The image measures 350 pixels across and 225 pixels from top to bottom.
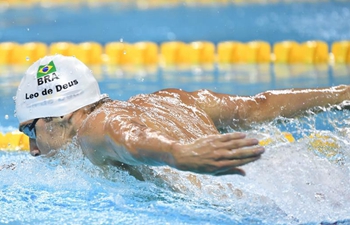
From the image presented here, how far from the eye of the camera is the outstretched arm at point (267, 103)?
3.20 meters

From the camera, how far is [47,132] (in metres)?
2.71

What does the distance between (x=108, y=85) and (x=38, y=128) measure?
410cm

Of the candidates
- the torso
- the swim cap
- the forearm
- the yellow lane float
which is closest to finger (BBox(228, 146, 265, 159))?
the torso

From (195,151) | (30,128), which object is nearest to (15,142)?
(30,128)

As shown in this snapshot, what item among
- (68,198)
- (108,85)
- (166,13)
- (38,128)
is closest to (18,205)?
(68,198)

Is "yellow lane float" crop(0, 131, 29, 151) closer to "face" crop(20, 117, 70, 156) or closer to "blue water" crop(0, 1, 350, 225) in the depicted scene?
"blue water" crop(0, 1, 350, 225)

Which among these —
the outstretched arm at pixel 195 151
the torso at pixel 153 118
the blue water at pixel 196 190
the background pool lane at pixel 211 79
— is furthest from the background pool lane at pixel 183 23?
the outstretched arm at pixel 195 151

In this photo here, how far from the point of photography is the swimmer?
1.91m

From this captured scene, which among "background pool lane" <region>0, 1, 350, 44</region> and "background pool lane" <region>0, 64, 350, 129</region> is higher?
"background pool lane" <region>0, 1, 350, 44</region>

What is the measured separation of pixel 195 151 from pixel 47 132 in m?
1.02

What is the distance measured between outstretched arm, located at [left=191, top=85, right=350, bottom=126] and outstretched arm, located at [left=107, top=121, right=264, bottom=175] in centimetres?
109

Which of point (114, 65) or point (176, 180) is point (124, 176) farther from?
point (114, 65)

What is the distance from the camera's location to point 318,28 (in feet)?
40.1

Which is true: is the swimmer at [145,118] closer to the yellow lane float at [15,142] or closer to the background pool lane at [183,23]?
the yellow lane float at [15,142]
